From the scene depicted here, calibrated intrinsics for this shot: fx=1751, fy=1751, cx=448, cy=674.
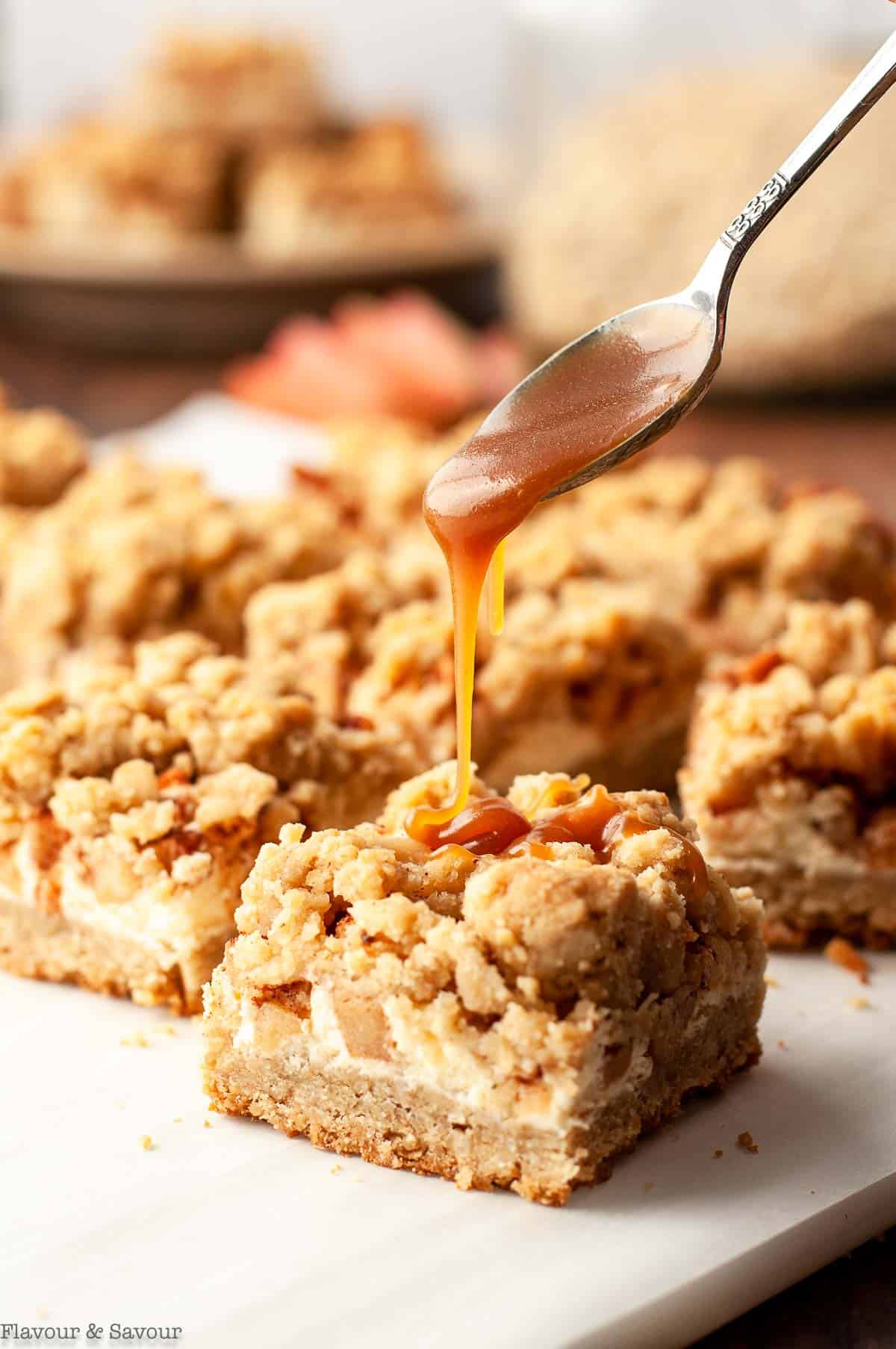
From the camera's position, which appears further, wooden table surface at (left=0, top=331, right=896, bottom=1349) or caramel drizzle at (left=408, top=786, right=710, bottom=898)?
wooden table surface at (left=0, top=331, right=896, bottom=1349)

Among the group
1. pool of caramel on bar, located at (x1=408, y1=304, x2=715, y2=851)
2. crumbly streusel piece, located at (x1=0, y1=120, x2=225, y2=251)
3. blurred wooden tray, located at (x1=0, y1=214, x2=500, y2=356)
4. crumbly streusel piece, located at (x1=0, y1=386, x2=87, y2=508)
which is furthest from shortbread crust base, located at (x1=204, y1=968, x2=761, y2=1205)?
crumbly streusel piece, located at (x1=0, y1=120, x2=225, y2=251)

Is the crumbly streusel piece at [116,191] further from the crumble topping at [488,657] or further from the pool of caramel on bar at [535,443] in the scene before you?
the pool of caramel on bar at [535,443]

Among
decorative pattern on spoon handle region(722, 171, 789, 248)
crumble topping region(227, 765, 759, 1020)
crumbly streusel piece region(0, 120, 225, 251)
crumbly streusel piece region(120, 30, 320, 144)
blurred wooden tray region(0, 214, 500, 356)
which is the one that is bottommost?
crumble topping region(227, 765, 759, 1020)

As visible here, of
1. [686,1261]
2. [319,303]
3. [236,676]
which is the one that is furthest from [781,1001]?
[319,303]

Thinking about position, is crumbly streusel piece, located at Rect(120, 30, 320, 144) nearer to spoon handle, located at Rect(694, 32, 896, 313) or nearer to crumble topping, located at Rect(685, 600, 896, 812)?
crumble topping, located at Rect(685, 600, 896, 812)

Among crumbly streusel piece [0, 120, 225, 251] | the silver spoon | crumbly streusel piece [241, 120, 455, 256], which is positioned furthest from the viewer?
crumbly streusel piece [241, 120, 455, 256]

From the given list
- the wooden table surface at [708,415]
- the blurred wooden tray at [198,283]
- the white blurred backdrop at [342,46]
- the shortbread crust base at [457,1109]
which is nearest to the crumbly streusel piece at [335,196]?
the blurred wooden tray at [198,283]
